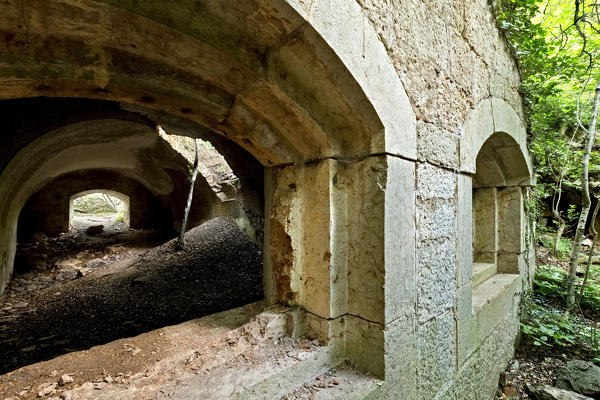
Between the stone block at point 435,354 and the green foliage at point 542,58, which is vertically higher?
the green foliage at point 542,58

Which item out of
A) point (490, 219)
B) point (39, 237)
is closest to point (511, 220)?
point (490, 219)

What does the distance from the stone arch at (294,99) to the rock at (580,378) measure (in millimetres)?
2581

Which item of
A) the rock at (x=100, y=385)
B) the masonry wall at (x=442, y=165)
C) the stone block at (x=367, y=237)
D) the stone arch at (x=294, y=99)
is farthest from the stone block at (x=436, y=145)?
the rock at (x=100, y=385)

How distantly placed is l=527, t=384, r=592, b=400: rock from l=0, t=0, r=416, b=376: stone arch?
2.27 m

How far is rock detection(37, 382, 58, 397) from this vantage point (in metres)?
1.12

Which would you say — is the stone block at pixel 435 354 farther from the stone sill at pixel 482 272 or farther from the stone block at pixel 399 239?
the stone sill at pixel 482 272

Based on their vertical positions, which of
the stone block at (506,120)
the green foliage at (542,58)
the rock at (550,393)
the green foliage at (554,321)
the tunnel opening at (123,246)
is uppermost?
the green foliage at (542,58)

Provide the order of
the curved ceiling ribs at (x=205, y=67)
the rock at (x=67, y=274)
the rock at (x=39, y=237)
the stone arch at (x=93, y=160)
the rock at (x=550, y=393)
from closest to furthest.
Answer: the curved ceiling ribs at (x=205, y=67)
the rock at (x=550, y=393)
the stone arch at (x=93, y=160)
the rock at (x=67, y=274)
the rock at (x=39, y=237)

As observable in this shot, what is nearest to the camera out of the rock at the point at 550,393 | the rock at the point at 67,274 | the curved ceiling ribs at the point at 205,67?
the curved ceiling ribs at the point at 205,67

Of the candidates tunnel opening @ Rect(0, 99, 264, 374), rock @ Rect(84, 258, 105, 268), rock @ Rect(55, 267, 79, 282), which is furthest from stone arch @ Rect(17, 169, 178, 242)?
rock @ Rect(55, 267, 79, 282)

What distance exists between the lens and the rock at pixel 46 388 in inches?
44.3

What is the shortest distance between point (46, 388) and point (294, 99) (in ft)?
5.44

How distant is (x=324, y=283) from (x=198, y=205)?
24.2 feet

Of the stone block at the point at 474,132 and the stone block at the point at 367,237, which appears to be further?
the stone block at the point at 474,132
